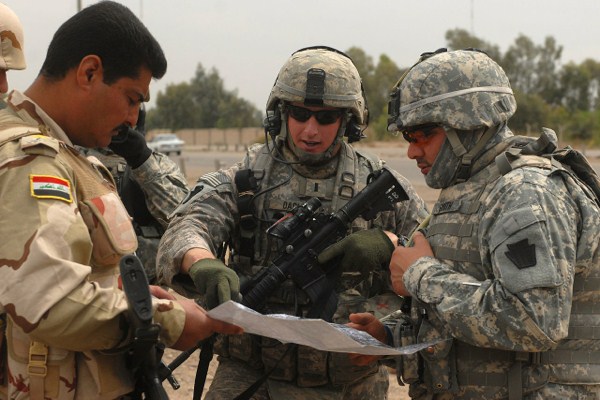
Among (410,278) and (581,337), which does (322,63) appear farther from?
(581,337)

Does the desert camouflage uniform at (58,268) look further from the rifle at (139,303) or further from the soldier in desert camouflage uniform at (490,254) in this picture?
the soldier in desert camouflage uniform at (490,254)

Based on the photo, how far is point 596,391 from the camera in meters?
2.71

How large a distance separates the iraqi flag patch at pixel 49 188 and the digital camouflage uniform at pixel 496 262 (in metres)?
1.25

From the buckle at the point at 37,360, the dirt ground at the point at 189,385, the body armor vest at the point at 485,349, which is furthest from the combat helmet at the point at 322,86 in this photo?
the dirt ground at the point at 189,385

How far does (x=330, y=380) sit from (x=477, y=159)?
3.92ft

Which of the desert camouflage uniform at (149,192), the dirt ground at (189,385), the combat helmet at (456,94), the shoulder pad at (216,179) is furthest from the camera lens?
the dirt ground at (189,385)

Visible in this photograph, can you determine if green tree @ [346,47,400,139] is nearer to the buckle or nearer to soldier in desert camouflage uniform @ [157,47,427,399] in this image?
soldier in desert camouflage uniform @ [157,47,427,399]

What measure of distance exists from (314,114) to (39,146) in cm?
170

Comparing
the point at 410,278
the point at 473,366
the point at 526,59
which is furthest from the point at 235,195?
the point at 526,59

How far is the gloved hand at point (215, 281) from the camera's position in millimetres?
2900

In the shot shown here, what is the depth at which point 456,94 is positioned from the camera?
287 cm

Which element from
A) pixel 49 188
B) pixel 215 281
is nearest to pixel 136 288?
pixel 49 188

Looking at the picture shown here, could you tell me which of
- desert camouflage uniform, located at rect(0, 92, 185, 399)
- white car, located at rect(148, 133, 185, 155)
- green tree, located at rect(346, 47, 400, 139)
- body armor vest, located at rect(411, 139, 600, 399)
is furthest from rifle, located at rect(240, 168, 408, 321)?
green tree, located at rect(346, 47, 400, 139)

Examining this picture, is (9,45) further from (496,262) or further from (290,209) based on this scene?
(496,262)
